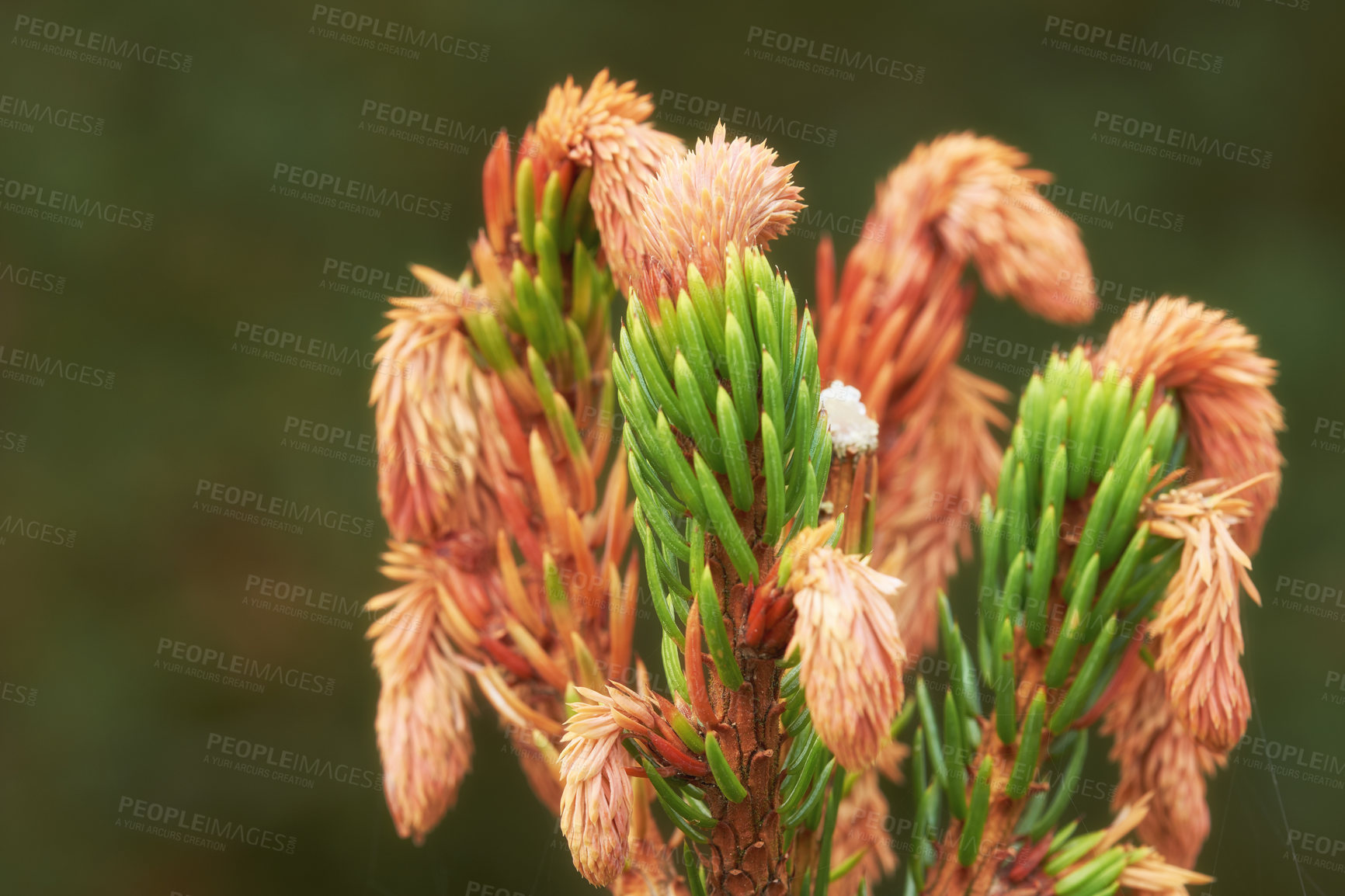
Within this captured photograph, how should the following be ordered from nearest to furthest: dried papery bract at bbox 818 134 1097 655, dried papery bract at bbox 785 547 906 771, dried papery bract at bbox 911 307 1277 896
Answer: dried papery bract at bbox 785 547 906 771 < dried papery bract at bbox 911 307 1277 896 < dried papery bract at bbox 818 134 1097 655

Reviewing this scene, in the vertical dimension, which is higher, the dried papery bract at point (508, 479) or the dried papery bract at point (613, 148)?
the dried papery bract at point (613, 148)

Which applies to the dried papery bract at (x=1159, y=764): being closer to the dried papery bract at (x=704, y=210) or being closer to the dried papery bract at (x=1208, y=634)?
the dried papery bract at (x=1208, y=634)

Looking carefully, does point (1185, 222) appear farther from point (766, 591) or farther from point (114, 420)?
point (114, 420)

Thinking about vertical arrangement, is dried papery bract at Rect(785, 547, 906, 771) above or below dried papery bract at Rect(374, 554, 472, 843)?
above

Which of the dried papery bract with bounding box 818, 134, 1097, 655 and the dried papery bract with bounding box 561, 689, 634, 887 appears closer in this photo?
the dried papery bract with bounding box 561, 689, 634, 887

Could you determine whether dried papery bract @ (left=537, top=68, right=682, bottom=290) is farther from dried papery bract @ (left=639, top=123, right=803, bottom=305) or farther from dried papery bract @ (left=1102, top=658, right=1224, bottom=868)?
dried papery bract @ (left=1102, top=658, right=1224, bottom=868)

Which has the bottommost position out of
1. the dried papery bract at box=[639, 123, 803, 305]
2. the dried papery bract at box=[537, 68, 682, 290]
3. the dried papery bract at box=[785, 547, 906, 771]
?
the dried papery bract at box=[785, 547, 906, 771]

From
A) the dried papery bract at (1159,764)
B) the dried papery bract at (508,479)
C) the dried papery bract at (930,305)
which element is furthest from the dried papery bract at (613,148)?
the dried papery bract at (1159,764)

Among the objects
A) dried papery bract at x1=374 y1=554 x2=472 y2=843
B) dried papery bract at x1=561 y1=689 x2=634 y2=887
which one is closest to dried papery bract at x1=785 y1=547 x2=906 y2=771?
dried papery bract at x1=561 y1=689 x2=634 y2=887
